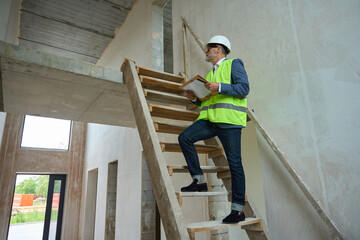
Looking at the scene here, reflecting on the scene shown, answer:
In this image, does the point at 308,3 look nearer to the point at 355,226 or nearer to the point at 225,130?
the point at 225,130

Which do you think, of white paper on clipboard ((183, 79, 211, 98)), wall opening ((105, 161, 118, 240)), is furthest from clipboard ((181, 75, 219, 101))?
wall opening ((105, 161, 118, 240))

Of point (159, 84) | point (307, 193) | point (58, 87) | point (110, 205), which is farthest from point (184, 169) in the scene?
point (110, 205)

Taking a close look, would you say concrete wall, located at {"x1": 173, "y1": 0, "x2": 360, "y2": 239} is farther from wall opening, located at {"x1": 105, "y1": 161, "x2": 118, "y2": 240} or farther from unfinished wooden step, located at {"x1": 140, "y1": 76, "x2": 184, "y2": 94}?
wall opening, located at {"x1": 105, "y1": 161, "x2": 118, "y2": 240}

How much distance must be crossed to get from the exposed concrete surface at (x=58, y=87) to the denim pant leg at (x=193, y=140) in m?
1.98

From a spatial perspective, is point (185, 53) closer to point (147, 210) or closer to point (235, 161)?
point (235, 161)

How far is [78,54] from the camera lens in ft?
29.5

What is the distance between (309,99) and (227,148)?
0.92 m

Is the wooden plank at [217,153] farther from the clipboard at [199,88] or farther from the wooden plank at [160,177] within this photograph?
the wooden plank at [160,177]

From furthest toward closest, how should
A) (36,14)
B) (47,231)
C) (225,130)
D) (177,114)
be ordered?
(47,231) < (36,14) < (177,114) < (225,130)

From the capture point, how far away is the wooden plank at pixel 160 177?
1.60 metres

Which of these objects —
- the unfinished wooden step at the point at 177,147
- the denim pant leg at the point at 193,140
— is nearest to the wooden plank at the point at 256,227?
the denim pant leg at the point at 193,140

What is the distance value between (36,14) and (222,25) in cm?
620

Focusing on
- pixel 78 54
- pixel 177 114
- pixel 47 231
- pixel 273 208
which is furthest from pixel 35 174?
pixel 273 208

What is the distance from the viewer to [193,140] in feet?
6.95
